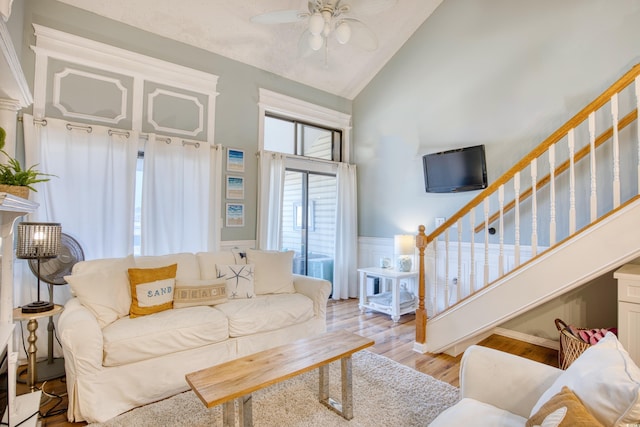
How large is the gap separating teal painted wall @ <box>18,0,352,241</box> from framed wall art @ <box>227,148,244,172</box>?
77 mm

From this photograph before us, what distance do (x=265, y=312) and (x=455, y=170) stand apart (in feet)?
8.72

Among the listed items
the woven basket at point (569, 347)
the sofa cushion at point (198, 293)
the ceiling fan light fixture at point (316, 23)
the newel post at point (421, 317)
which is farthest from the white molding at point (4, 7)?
the woven basket at point (569, 347)

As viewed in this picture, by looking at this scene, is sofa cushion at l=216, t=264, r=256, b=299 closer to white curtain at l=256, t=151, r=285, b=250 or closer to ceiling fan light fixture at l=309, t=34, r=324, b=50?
white curtain at l=256, t=151, r=285, b=250

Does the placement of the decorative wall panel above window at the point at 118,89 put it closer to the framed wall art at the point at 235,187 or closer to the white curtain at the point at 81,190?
the white curtain at the point at 81,190

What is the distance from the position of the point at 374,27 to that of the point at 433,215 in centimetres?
253

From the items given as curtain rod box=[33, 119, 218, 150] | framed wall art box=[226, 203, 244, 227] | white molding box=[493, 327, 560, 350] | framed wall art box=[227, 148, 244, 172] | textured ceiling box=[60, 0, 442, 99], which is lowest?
white molding box=[493, 327, 560, 350]

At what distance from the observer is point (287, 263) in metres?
3.37

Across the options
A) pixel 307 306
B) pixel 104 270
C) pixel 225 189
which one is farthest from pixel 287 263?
pixel 104 270

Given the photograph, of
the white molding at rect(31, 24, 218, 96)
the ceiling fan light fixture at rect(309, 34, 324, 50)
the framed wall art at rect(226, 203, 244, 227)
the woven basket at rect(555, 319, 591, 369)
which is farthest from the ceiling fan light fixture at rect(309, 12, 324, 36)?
the woven basket at rect(555, 319, 591, 369)

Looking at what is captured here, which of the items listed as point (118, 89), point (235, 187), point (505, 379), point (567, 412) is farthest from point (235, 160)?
point (567, 412)

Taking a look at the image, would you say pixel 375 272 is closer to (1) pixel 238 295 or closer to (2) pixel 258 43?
(1) pixel 238 295

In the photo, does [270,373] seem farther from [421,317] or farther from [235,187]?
[235,187]

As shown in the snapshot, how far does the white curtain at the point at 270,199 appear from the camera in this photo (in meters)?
4.11

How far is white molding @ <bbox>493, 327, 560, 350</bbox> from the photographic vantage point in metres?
3.09
